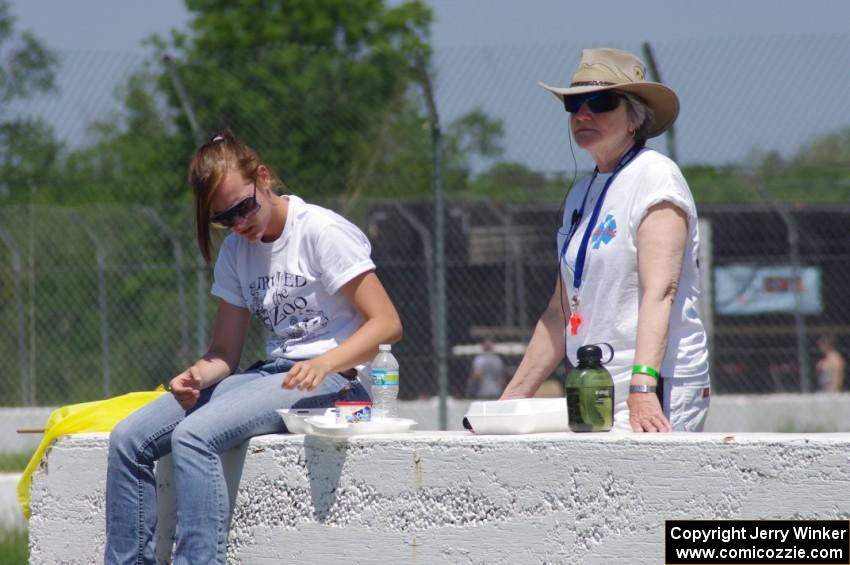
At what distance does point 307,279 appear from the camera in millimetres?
3777

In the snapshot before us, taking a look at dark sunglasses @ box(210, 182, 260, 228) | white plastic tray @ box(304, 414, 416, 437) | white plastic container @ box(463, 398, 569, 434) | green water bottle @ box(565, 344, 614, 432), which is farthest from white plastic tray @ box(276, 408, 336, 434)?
green water bottle @ box(565, 344, 614, 432)

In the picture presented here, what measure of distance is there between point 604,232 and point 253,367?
117 cm

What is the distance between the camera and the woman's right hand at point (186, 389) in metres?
3.77

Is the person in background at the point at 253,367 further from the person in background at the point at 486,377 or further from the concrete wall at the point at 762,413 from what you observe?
the person in background at the point at 486,377

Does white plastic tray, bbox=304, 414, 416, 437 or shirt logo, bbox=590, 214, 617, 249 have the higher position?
shirt logo, bbox=590, 214, 617, 249

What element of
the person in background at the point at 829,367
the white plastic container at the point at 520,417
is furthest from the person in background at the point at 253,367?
the person in background at the point at 829,367

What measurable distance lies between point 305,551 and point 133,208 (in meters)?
5.41

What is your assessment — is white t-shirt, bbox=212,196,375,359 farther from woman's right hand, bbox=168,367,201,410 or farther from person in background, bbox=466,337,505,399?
person in background, bbox=466,337,505,399

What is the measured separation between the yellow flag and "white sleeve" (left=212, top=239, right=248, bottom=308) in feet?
1.29

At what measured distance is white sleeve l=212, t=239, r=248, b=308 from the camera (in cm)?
401

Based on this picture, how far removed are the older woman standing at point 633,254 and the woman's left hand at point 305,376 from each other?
703 millimetres

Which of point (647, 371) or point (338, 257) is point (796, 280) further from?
point (647, 371)

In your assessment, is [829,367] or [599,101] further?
[829,367]

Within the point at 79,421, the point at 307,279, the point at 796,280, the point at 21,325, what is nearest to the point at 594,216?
the point at 307,279
